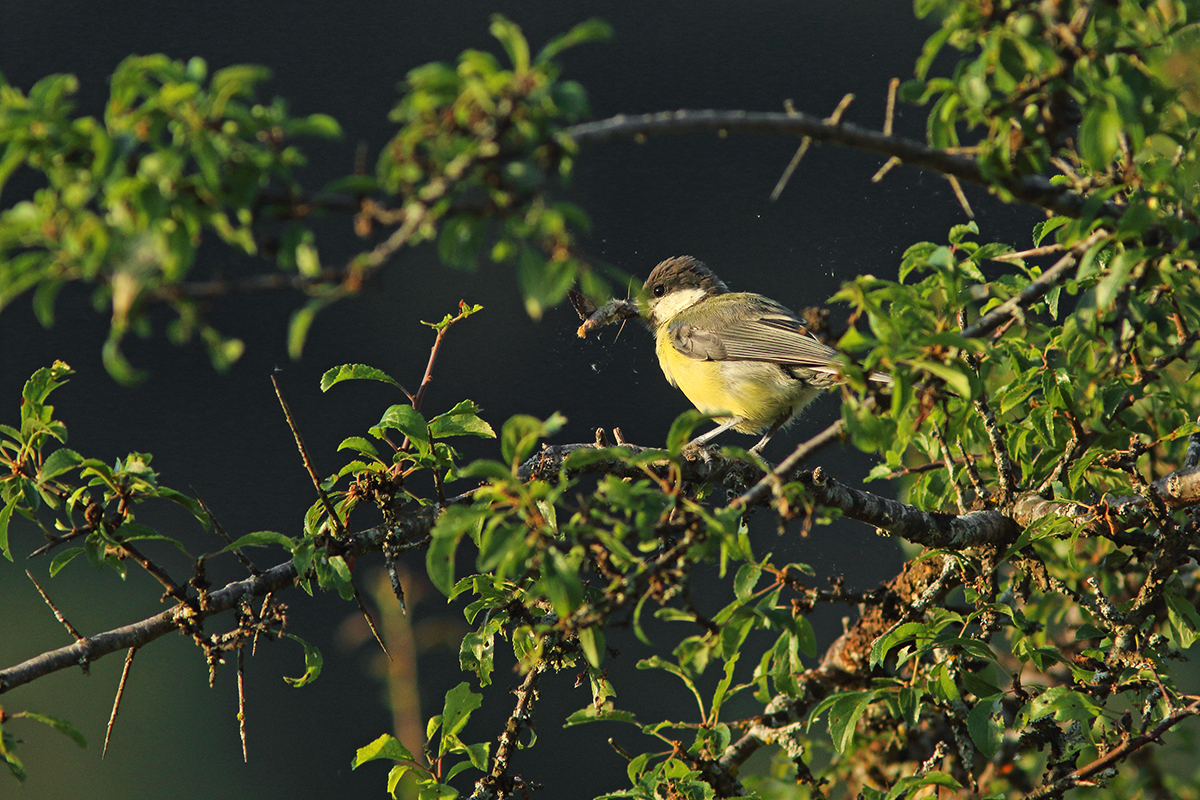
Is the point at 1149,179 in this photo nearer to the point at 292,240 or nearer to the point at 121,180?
the point at 292,240

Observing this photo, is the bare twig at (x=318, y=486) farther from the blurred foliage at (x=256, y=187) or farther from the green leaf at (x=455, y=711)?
the blurred foliage at (x=256, y=187)

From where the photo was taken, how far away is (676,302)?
16.0 ft

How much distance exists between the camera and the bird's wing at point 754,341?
13.0 ft

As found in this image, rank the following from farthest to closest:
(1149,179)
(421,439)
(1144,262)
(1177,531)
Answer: (1177,531)
(421,439)
(1149,179)
(1144,262)

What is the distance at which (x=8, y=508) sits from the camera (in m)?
1.85

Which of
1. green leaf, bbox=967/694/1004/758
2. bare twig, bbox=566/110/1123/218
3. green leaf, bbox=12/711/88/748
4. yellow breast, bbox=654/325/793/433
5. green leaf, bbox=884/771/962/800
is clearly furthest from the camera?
yellow breast, bbox=654/325/793/433

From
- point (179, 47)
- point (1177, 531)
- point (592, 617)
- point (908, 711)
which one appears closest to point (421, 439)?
point (592, 617)

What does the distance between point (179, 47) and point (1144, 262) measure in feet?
15.2

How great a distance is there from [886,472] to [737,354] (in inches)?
62.9

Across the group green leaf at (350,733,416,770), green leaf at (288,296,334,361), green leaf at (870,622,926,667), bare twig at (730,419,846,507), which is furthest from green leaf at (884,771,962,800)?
green leaf at (288,296,334,361)

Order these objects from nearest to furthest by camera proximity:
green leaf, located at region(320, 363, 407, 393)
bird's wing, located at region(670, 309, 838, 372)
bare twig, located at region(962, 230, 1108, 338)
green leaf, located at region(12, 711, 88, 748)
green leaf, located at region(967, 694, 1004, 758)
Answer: bare twig, located at region(962, 230, 1108, 338), green leaf, located at region(12, 711, 88, 748), green leaf, located at region(967, 694, 1004, 758), green leaf, located at region(320, 363, 407, 393), bird's wing, located at region(670, 309, 838, 372)

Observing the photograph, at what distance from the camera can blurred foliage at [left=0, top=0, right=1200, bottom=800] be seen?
1155mm

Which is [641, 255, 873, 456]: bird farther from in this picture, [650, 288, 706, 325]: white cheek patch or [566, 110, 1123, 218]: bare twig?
[566, 110, 1123, 218]: bare twig

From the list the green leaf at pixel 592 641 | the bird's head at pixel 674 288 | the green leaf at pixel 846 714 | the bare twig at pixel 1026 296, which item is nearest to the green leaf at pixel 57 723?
the green leaf at pixel 592 641
